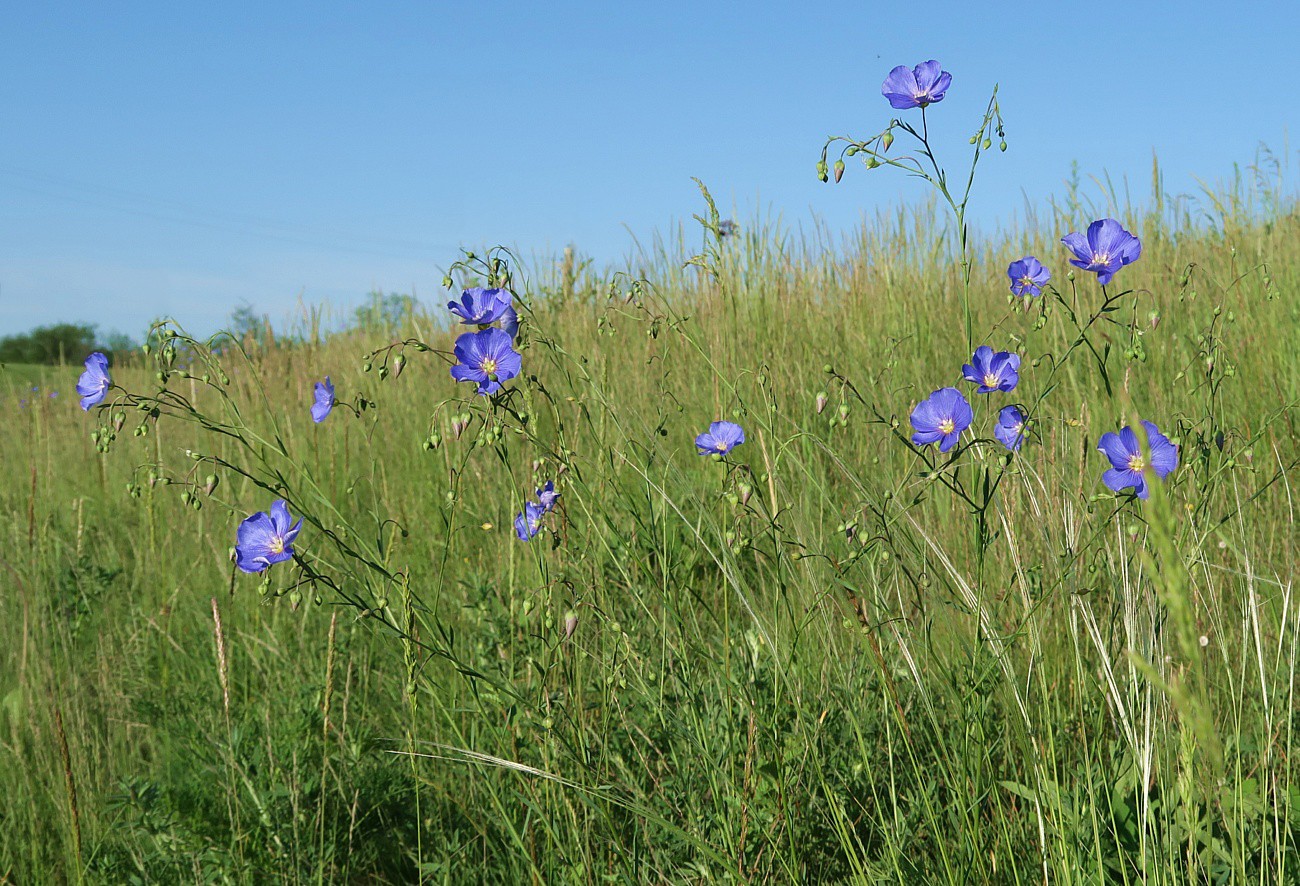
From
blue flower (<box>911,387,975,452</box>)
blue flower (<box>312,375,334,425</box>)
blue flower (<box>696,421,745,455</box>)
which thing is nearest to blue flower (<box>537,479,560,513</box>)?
blue flower (<box>696,421,745,455</box>)

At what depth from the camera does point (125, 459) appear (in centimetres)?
570

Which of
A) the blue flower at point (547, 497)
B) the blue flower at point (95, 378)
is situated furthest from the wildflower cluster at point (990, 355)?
the blue flower at point (95, 378)

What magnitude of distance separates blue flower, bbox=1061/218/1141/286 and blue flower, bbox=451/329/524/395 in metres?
1.02

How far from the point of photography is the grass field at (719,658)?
143cm

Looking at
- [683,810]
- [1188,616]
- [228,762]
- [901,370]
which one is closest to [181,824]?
[228,762]

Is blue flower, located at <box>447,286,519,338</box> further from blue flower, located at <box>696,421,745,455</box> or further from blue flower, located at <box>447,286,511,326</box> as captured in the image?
blue flower, located at <box>696,421,745,455</box>

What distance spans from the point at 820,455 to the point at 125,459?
183 inches

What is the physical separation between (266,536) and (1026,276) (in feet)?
4.76

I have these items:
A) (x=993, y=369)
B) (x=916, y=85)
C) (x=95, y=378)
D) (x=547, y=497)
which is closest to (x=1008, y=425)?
(x=993, y=369)

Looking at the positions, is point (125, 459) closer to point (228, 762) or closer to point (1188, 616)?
point (228, 762)

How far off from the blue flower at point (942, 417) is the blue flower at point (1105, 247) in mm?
435

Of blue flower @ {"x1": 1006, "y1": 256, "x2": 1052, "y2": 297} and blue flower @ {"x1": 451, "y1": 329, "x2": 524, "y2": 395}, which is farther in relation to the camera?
blue flower @ {"x1": 1006, "y1": 256, "x2": 1052, "y2": 297}

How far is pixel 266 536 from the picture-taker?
1.51m

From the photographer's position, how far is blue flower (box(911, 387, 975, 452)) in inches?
58.9
